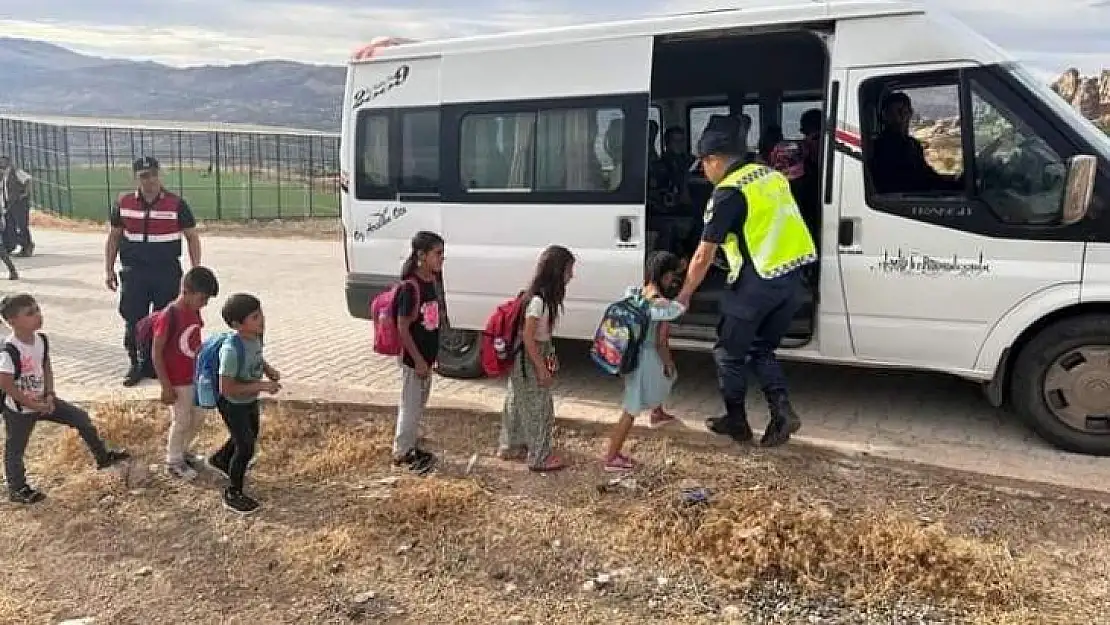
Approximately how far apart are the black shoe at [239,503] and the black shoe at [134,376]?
8.73ft

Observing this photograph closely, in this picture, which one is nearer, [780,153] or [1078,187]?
[1078,187]

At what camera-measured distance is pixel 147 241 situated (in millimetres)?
6336

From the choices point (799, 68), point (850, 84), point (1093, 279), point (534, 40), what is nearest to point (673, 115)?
point (799, 68)

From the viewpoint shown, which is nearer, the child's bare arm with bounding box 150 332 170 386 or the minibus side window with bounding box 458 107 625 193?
the child's bare arm with bounding box 150 332 170 386

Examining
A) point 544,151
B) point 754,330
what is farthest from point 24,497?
point 754,330

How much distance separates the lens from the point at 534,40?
5914 millimetres

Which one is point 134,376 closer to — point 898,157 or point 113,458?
point 113,458

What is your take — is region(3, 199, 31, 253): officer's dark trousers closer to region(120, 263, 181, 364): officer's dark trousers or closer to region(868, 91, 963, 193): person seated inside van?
region(120, 263, 181, 364): officer's dark trousers

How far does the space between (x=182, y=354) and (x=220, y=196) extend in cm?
2286

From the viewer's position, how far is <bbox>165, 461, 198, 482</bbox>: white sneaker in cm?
476

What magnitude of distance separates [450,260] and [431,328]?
166 centimetres

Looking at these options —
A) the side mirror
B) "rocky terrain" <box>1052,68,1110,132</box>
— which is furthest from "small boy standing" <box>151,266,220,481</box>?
"rocky terrain" <box>1052,68,1110,132</box>

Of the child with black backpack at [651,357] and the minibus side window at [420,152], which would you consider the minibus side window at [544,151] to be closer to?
the minibus side window at [420,152]

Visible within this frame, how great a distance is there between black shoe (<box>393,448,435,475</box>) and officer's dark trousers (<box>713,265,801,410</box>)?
1.72 m
